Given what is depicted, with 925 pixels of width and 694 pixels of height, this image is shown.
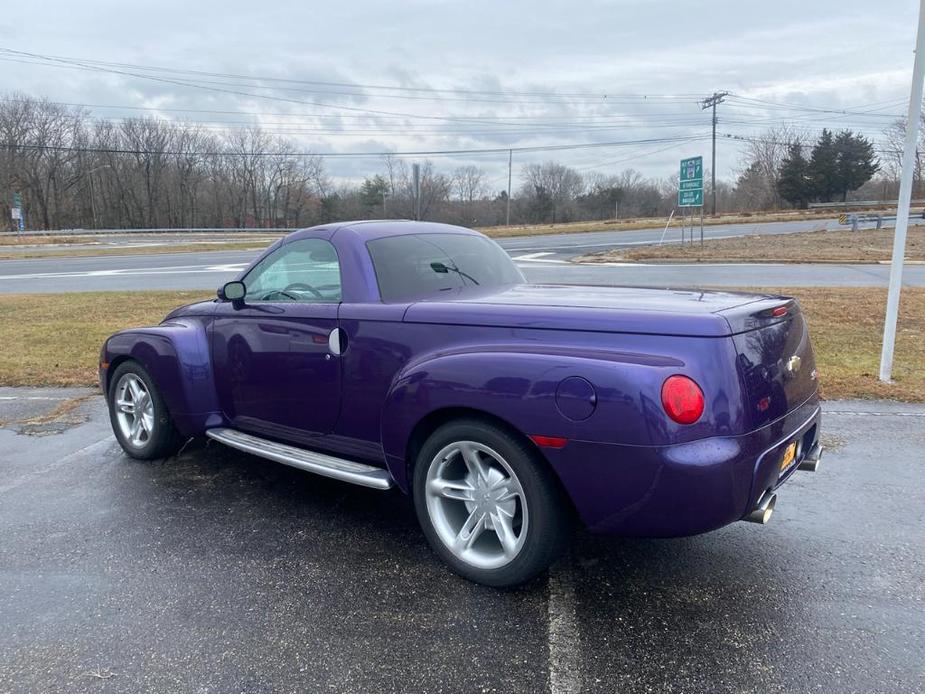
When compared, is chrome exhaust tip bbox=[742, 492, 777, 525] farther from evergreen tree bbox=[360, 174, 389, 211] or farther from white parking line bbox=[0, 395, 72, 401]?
evergreen tree bbox=[360, 174, 389, 211]

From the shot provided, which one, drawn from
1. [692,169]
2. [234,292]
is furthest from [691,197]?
[234,292]

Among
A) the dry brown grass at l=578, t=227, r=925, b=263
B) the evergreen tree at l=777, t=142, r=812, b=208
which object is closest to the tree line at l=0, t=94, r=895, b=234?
the evergreen tree at l=777, t=142, r=812, b=208

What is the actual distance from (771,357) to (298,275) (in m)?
2.57

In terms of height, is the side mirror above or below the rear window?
below

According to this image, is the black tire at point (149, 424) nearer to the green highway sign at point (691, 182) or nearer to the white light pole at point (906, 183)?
the white light pole at point (906, 183)

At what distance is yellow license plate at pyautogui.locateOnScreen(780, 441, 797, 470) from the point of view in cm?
287

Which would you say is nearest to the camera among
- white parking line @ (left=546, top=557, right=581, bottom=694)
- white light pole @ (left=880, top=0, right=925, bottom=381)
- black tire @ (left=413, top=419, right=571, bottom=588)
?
white parking line @ (left=546, top=557, right=581, bottom=694)

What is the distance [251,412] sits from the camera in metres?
4.12

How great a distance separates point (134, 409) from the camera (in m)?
4.81

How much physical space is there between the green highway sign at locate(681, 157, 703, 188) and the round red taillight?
2428 centimetres

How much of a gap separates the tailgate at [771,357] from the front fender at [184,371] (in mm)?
3120

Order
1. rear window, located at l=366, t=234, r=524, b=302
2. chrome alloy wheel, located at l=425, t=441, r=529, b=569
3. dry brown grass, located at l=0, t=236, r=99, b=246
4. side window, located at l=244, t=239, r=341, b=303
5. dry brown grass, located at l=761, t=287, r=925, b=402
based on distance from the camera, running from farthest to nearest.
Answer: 1. dry brown grass, located at l=0, t=236, r=99, b=246
2. dry brown grass, located at l=761, t=287, r=925, b=402
3. side window, located at l=244, t=239, r=341, b=303
4. rear window, located at l=366, t=234, r=524, b=302
5. chrome alloy wheel, located at l=425, t=441, r=529, b=569

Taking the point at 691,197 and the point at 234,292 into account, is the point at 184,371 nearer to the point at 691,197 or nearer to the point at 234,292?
the point at 234,292

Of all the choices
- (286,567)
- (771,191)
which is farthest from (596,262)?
(771,191)
